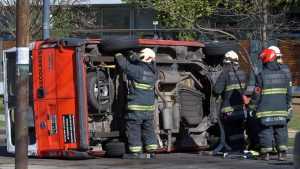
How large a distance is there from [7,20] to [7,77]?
1339cm

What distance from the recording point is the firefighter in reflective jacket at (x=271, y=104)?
12992mm

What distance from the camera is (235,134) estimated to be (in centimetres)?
1432

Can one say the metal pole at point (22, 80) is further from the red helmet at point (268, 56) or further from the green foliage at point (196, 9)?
the green foliage at point (196, 9)

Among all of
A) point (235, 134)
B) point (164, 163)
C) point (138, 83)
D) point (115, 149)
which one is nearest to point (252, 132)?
point (235, 134)

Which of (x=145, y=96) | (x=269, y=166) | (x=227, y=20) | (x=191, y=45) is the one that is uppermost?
(x=227, y=20)

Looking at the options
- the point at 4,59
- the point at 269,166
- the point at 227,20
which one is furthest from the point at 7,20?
the point at 269,166

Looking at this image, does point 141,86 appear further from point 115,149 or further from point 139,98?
point 115,149

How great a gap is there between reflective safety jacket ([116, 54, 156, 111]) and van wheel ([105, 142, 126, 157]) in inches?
27.9

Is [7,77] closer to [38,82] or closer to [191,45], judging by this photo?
[38,82]

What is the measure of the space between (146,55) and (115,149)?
173 centimetres

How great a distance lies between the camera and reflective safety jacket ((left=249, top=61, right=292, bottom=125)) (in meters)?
13.0

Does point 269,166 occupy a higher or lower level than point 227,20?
lower

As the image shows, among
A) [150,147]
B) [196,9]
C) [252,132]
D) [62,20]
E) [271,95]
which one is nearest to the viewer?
[271,95]

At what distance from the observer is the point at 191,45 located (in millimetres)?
14750
